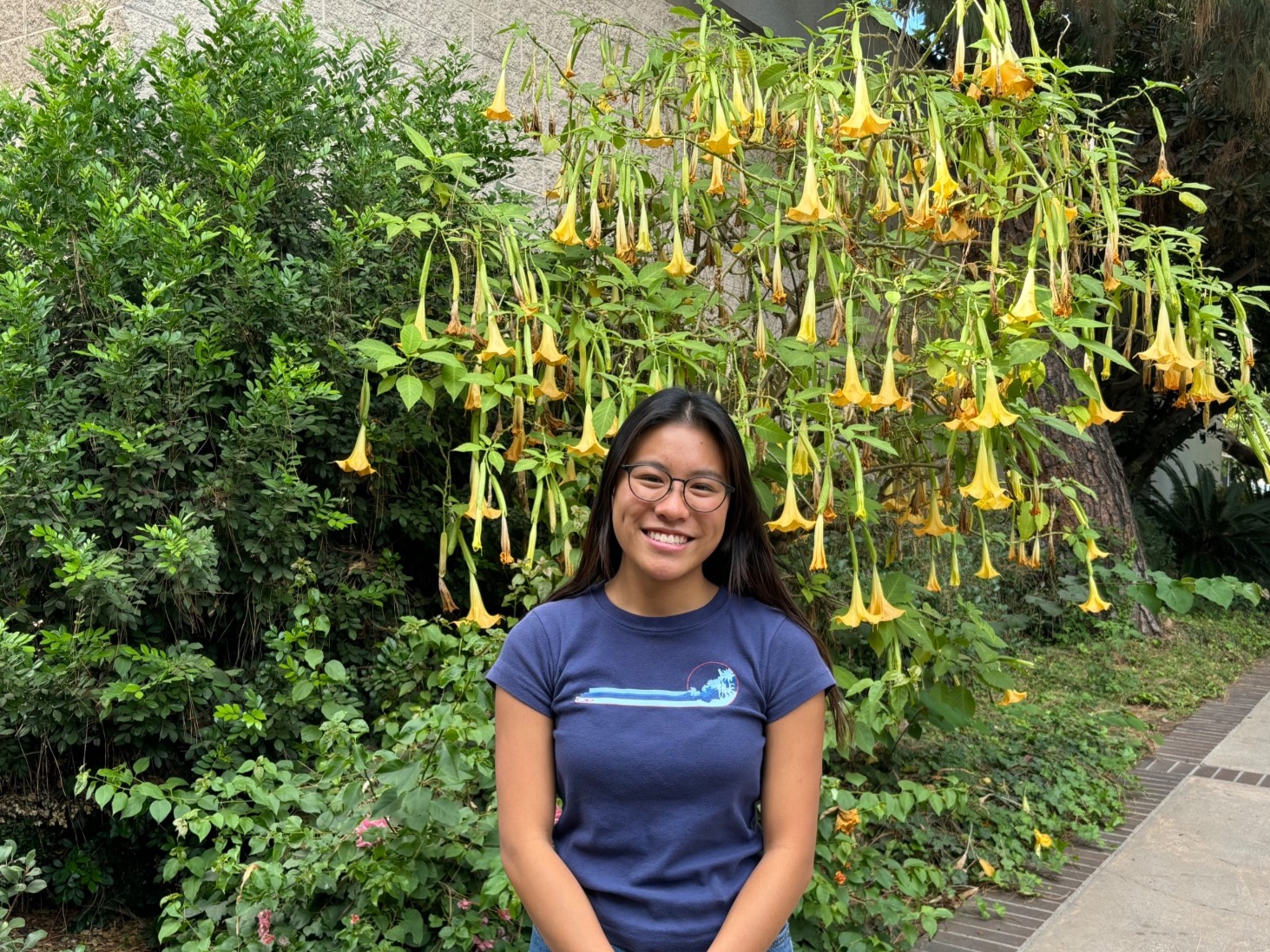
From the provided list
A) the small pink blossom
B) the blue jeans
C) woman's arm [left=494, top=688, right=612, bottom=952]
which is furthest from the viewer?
the small pink blossom

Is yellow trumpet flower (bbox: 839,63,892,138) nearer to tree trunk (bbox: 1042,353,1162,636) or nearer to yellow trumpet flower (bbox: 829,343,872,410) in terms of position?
yellow trumpet flower (bbox: 829,343,872,410)

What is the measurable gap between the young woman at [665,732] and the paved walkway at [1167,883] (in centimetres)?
182

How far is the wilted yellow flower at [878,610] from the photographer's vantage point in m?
3.03

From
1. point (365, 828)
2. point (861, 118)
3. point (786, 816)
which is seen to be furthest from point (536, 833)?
point (861, 118)

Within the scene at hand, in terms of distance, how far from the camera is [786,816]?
164cm

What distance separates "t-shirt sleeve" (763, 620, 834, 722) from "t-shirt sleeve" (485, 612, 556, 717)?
31 centimetres

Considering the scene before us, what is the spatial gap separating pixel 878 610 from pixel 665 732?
1567 mm

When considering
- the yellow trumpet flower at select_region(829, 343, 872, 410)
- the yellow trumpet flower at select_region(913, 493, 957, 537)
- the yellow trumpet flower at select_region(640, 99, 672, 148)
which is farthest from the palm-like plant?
the yellow trumpet flower at select_region(829, 343, 872, 410)

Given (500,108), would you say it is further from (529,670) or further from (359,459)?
(529,670)

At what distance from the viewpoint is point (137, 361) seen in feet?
9.62

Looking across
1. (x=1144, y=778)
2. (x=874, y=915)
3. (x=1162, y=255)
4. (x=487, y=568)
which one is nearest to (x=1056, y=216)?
(x=1162, y=255)

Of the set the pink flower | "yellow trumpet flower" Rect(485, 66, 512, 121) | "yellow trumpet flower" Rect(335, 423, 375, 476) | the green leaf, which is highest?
"yellow trumpet flower" Rect(485, 66, 512, 121)

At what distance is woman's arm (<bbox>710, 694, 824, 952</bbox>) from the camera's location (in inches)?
62.6

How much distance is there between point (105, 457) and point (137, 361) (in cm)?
26
